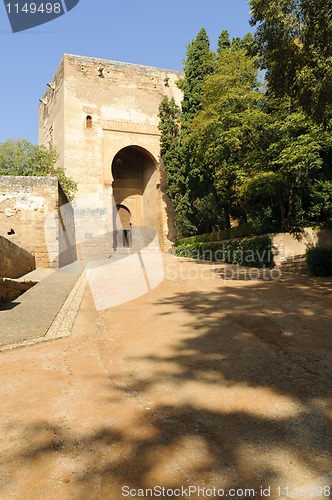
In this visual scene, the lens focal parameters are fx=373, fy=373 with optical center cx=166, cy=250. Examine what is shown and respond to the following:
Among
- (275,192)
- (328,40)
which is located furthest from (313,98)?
(275,192)

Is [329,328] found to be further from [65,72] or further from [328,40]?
[65,72]

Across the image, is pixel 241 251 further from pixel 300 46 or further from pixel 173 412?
pixel 173 412

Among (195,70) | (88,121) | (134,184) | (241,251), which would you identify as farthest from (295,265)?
(134,184)

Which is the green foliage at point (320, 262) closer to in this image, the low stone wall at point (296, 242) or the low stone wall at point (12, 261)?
the low stone wall at point (296, 242)

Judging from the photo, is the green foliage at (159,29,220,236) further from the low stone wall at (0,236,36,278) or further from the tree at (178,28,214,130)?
the low stone wall at (0,236,36,278)

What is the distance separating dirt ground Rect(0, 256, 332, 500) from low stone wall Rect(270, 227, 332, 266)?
27.9ft

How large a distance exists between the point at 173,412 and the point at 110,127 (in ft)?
86.4

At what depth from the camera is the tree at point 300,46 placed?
734cm

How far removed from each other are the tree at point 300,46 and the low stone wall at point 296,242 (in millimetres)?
5754

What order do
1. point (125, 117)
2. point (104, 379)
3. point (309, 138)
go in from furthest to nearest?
point (125, 117) < point (309, 138) < point (104, 379)

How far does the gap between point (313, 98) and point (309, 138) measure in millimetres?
4691

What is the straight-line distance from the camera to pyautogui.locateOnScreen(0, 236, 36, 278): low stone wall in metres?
9.45

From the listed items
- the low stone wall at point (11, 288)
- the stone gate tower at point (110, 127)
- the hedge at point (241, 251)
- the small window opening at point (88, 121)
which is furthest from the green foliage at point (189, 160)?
the low stone wall at point (11, 288)

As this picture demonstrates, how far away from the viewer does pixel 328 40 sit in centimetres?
740
